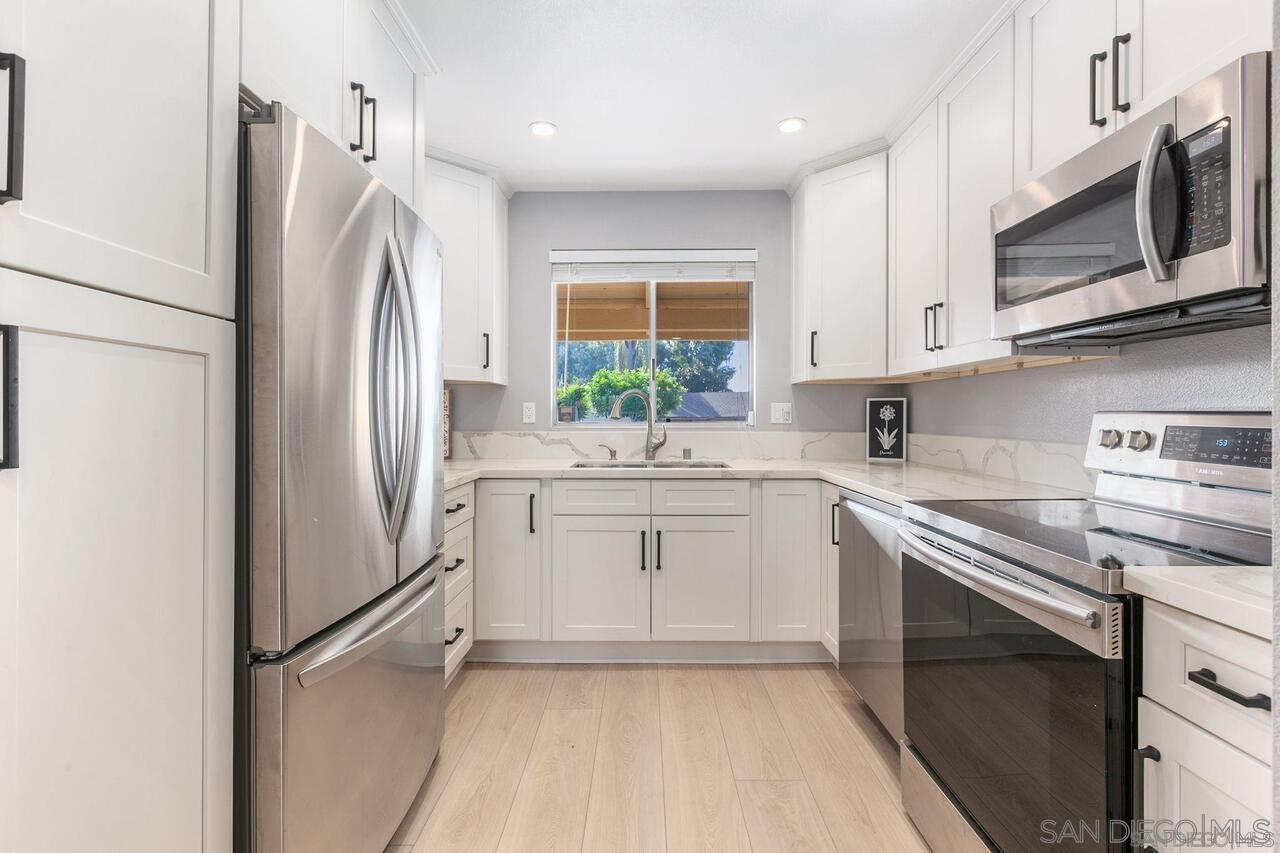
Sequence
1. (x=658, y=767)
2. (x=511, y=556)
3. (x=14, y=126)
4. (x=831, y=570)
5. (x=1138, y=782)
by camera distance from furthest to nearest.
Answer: (x=511, y=556), (x=831, y=570), (x=658, y=767), (x=1138, y=782), (x=14, y=126)

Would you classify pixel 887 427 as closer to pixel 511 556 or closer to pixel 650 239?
pixel 650 239

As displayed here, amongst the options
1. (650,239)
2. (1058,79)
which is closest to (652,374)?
(650,239)

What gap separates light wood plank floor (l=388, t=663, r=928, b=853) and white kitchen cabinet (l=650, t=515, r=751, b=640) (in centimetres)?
21

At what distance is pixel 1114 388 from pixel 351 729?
2.22 metres

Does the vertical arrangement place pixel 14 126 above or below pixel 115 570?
above

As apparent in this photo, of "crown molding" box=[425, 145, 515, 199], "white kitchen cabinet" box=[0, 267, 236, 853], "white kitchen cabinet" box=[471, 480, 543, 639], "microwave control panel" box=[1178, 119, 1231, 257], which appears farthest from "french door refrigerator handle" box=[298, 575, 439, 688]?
"crown molding" box=[425, 145, 515, 199]

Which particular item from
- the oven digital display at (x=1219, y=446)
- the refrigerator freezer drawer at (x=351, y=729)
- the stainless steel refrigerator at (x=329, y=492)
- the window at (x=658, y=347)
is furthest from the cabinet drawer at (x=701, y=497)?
the oven digital display at (x=1219, y=446)

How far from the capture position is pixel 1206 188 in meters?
1.04

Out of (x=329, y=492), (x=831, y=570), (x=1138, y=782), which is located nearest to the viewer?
(x=1138, y=782)

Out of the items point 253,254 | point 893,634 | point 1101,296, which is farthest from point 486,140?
point 893,634

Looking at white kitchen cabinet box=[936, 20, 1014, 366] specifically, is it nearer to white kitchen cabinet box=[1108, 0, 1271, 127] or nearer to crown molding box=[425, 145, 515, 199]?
white kitchen cabinet box=[1108, 0, 1271, 127]

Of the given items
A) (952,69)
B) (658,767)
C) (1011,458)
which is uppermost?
(952,69)

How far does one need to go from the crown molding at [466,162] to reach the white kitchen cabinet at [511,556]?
1.56m

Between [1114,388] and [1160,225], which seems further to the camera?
[1114,388]
